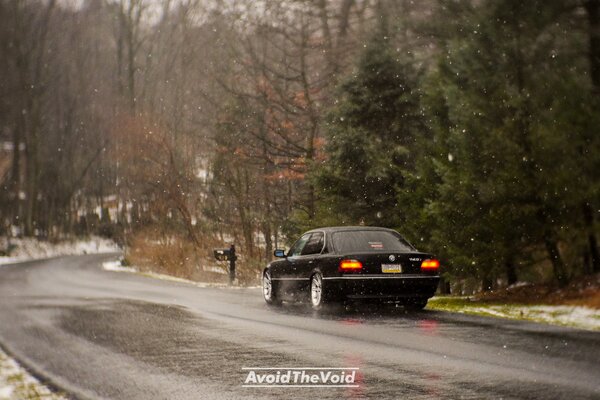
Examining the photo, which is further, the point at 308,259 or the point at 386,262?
the point at 308,259

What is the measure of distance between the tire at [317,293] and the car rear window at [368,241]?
0.67 meters

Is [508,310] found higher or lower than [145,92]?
lower

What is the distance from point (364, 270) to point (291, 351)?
4.61 metres

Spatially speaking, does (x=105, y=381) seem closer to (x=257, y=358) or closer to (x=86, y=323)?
(x=257, y=358)

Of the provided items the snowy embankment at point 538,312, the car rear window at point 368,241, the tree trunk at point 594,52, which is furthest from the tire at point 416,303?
the tree trunk at point 594,52

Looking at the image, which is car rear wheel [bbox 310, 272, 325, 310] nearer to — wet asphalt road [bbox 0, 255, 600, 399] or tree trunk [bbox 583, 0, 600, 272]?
wet asphalt road [bbox 0, 255, 600, 399]

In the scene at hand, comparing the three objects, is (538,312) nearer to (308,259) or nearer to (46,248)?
(308,259)

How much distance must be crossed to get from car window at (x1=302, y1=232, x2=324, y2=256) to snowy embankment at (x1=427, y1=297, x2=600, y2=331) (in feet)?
8.01

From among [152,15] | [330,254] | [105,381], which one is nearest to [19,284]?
[330,254]

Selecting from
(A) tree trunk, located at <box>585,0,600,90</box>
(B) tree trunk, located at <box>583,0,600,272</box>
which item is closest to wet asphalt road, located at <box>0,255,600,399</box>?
(B) tree trunk, located at <box>583,0,600,272</box>

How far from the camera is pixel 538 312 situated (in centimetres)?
1384

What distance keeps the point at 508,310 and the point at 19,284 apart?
750 inches

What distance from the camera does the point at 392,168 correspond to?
21.5m

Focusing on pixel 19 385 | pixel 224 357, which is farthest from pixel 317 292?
pixel 19 385
